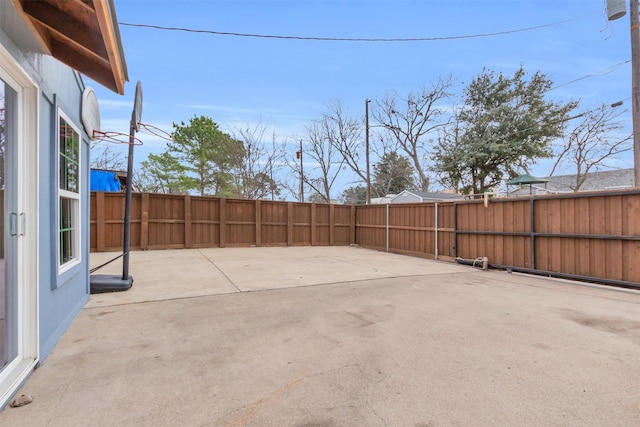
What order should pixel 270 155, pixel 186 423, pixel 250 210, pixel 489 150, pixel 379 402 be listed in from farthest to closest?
pixel 270 155, pixel 489 150, pixel 250 210, pixel 379 402, pixel 186 423

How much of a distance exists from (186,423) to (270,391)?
508mm

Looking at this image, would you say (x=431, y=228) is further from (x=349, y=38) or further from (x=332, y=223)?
(x=349, y=38)

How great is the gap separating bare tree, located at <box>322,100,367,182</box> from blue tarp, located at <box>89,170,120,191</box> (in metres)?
13.1

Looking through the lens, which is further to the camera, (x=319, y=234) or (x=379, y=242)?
(x=319, y=234)

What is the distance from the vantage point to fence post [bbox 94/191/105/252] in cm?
893

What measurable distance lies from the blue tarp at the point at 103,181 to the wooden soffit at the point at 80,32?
9762 millimetres

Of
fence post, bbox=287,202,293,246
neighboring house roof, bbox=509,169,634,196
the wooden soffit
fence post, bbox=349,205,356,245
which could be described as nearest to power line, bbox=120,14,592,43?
the wooden soffit

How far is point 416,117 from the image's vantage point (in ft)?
63.7

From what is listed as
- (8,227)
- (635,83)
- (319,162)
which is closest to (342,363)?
(8,227)

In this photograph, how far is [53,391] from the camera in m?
1.97

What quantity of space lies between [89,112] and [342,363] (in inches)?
155

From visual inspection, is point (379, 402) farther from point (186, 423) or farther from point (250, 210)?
point (250, 210)

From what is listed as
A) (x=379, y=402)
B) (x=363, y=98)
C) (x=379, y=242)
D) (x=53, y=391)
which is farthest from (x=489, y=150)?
(x=53, y=391)

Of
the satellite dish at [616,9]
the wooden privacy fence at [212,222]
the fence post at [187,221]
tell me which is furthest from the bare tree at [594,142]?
the fence post at [187,221]
